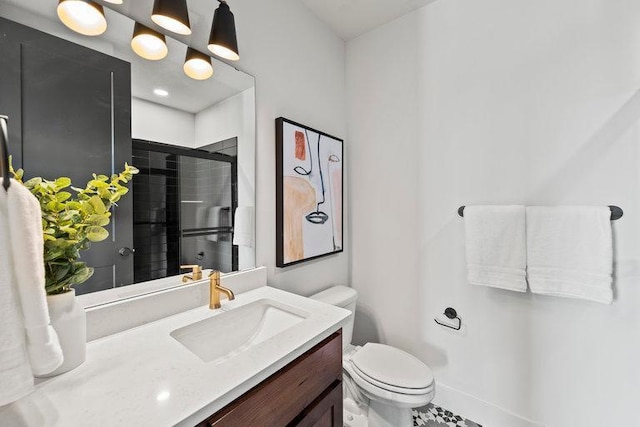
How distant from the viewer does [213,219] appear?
122 centimetres

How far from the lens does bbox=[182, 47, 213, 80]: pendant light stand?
1.11 metres

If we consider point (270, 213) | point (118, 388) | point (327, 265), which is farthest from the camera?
point (327, 265)

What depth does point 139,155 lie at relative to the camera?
3.15ft

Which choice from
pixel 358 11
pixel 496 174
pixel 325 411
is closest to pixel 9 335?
pixel 325 411

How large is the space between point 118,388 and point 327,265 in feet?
4.35

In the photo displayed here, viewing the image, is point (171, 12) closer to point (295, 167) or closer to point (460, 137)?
point (295, 167)

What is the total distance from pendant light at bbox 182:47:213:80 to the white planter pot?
0.91 meters

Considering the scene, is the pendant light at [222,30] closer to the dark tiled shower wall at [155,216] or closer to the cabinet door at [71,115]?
the cabinet door at [71,115]

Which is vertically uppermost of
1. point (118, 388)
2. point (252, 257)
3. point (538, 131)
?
point (538, 131)

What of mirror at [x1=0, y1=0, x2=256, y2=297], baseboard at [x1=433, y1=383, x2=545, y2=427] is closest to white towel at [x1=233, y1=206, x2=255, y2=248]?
mirror at [x1=0, y1=0, x2=256, y2=297]

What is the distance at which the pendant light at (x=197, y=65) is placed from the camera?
1112 millimetres

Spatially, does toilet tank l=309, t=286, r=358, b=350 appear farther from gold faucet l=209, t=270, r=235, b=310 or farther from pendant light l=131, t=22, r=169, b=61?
pendant light l=131, t=22, r=169, b=61

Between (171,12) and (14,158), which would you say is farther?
(171,12)

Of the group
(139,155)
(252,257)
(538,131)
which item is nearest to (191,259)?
(252,257)
